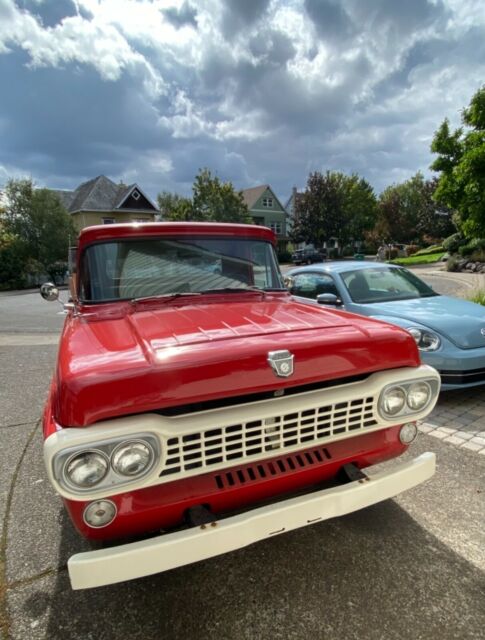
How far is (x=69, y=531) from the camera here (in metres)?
2.56

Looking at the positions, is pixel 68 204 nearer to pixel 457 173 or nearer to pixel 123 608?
pixel 457 173

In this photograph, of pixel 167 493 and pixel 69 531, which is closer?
pixel 167 493

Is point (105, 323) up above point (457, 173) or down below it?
below

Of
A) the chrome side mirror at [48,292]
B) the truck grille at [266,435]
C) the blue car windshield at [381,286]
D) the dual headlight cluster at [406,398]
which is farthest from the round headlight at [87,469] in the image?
the blue car windshield at [381,286]

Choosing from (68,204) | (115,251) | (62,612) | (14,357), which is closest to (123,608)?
(62,612)

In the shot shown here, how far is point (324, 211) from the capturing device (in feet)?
130

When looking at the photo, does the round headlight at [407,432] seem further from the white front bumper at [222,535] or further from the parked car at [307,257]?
the parked car at [307,257]

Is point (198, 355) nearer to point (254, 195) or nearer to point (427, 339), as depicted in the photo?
point (427, 339)

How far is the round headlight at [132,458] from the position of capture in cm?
149

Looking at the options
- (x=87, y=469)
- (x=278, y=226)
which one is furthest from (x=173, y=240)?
(x=278, y=226)

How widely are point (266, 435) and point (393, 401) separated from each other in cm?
76

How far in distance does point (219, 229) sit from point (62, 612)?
2.74m

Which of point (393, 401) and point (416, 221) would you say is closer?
point (393, 401)

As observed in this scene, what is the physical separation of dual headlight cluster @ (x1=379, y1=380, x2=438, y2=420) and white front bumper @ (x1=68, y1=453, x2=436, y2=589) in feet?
1.02
